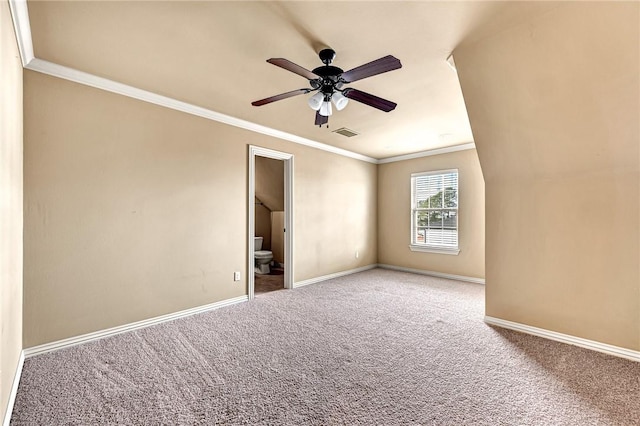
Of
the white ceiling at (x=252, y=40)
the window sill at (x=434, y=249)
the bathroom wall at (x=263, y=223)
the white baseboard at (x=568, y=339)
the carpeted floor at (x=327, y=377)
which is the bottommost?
the carpeted floor at (x=327, y=377)

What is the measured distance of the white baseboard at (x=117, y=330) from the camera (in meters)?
2.44

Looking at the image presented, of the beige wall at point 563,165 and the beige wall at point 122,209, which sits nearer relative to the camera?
the beige wall at point 563,165

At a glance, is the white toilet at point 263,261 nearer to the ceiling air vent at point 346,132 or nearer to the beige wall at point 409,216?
the beige wall at point 409,216

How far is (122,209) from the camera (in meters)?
2.93

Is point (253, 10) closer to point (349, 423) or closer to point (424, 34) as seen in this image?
point (424, 34)

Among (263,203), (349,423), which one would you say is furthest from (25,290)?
(263,203)

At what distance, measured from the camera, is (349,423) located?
5.41 ft

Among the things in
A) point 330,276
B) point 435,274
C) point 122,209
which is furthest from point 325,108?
point 435,274

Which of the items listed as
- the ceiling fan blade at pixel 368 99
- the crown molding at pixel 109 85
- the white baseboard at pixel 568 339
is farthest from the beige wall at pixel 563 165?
the crown molding at pixel 109 85

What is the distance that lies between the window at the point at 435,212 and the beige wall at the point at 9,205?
18.4 ft

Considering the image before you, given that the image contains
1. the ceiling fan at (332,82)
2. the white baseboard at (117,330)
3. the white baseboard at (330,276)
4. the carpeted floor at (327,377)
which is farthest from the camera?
the white baseboard at (330,276)

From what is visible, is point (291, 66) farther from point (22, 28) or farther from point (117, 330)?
point (117, 330)

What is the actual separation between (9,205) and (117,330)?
1.60 m

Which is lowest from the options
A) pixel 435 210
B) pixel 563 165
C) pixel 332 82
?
pixel 435 210
